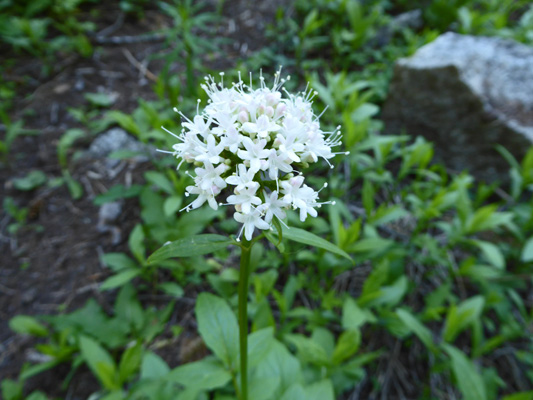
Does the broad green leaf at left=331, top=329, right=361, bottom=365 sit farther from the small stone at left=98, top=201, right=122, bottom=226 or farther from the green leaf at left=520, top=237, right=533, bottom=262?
the small stone at left=98, top=201, right=122, bottom=226

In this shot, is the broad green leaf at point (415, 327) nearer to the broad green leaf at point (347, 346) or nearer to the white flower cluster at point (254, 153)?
the broad green leaf at point (347, 346)

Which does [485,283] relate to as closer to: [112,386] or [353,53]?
[112,386]

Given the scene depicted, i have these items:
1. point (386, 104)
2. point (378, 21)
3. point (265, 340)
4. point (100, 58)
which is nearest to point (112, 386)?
point (265, 340)

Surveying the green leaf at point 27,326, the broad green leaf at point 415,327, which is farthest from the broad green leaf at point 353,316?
the green leaf at point 27,326

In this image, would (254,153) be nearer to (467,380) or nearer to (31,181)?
(467,380)

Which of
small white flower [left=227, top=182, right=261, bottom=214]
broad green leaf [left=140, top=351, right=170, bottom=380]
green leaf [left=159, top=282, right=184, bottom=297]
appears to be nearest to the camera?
small white flower [left=227, top=182, right=261, bottom=214]

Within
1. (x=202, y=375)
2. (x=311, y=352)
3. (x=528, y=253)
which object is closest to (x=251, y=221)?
(x=202, y=375)

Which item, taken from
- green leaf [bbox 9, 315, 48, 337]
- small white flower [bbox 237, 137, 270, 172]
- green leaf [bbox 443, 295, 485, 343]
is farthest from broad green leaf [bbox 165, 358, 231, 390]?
green leaf [bbox 443, 295, 485, 343]
